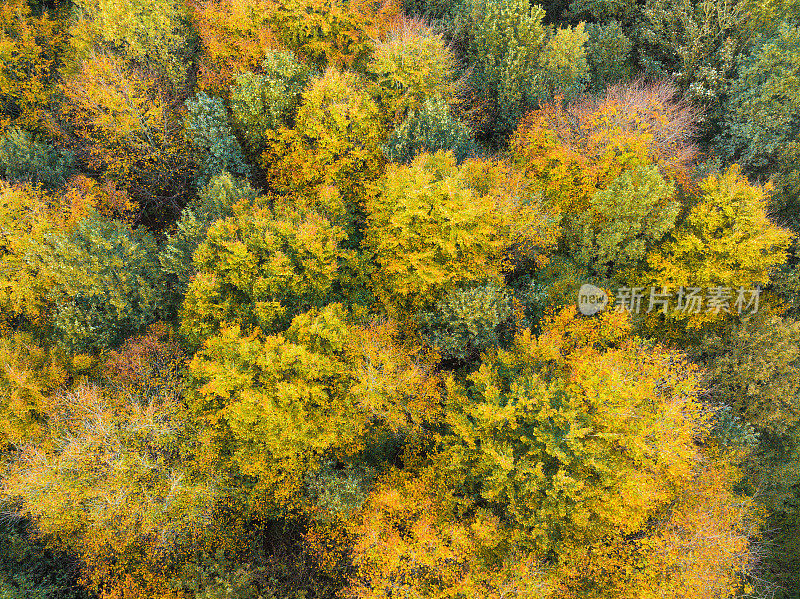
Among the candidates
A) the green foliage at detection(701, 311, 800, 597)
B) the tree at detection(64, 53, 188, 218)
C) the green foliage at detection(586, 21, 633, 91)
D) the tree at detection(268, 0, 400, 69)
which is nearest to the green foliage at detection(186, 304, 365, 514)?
the tree at detection(64, 53, 188, 218)

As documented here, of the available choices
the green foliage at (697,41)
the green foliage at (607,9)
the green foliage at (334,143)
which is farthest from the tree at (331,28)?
the green foliage at (697,41)

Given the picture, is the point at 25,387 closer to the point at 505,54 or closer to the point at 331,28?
the point at 331,28

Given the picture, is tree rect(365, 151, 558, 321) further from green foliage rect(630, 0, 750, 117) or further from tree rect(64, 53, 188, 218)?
green foliage rect(630, 0, 750, 117)

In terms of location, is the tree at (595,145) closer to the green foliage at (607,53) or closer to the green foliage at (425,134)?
the green foliage at (425,134)

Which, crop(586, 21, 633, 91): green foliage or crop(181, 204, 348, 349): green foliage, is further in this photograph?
crop(586, 21, 633, 91): green foliage

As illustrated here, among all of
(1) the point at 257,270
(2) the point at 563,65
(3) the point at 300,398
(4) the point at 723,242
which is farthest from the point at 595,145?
(3) the point at 300,398
